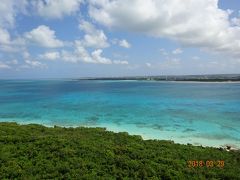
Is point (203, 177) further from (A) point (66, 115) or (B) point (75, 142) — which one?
(A) point (66, 115)

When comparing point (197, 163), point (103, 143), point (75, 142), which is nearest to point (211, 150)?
point (197, 163)

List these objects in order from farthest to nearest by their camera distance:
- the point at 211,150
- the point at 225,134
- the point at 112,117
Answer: the point at 112,117 → the point at 225,134 → the point at 211,150
